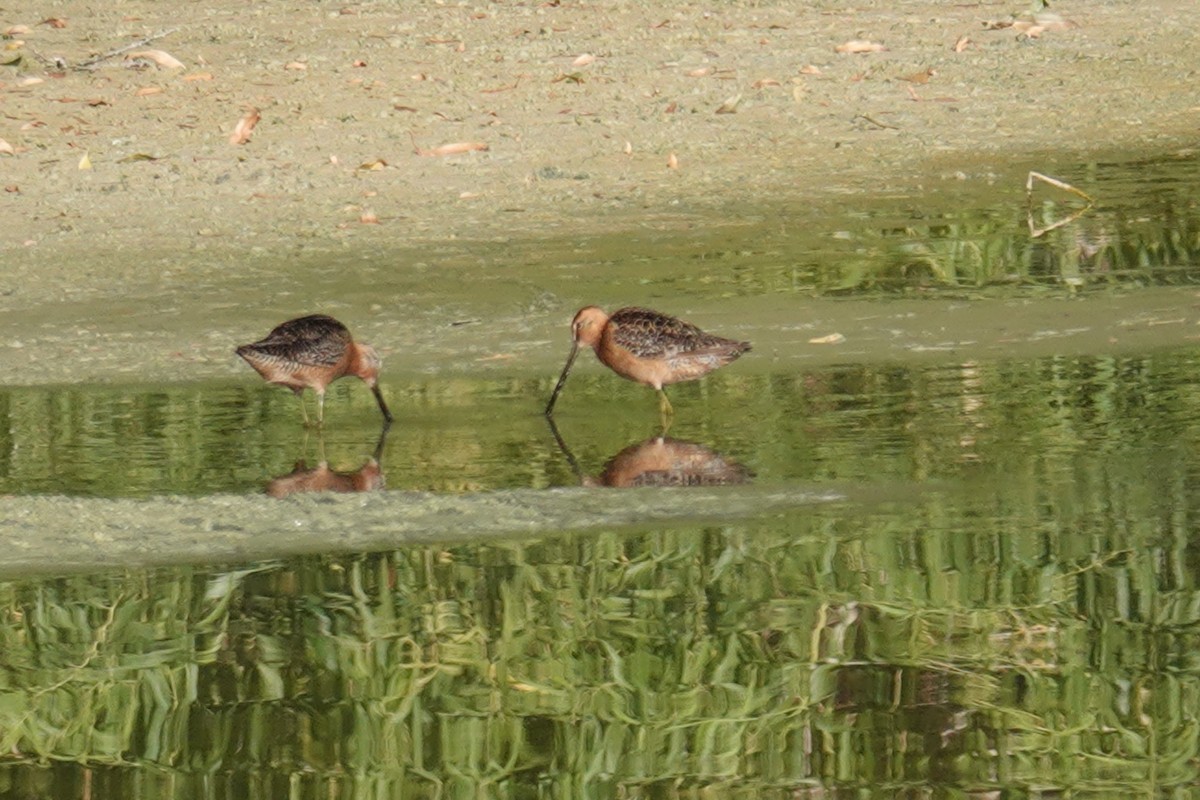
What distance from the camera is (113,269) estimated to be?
12086 mm

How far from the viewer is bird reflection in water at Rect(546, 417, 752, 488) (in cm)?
789

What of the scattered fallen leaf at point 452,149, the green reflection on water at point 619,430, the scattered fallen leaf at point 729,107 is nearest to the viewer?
the green reflection on water at point 619,430

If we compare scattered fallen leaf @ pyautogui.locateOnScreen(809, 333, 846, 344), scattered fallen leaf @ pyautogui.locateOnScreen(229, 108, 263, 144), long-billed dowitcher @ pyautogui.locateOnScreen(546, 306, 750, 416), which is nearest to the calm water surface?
long-billed dowitcher @ pyautogui.locateOnScreen(546, 306, 750, 416)

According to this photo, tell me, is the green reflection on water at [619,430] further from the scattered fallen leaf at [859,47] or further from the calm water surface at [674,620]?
the scattered fallen leaf at [859,47]

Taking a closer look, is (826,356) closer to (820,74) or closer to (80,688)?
(80,688)

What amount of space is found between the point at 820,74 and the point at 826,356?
6245 millimetres

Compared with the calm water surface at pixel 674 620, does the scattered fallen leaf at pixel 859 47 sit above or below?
above

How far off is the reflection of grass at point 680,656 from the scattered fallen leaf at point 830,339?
7.07 feet

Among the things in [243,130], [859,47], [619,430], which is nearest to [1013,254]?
[619,430]

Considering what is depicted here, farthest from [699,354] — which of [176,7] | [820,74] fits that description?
[176,7]

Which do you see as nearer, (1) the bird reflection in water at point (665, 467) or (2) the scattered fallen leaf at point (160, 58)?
(1) the bird reflection in water at point (665, 467)

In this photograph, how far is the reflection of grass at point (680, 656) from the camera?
17.1ft

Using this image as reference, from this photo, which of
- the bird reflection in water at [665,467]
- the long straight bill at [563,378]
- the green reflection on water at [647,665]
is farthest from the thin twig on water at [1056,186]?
the green reflection on water at [647,665]

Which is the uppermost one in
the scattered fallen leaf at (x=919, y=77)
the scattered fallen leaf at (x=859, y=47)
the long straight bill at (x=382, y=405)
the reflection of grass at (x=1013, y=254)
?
the scattered fallen leaf at (x=859, y=47)
